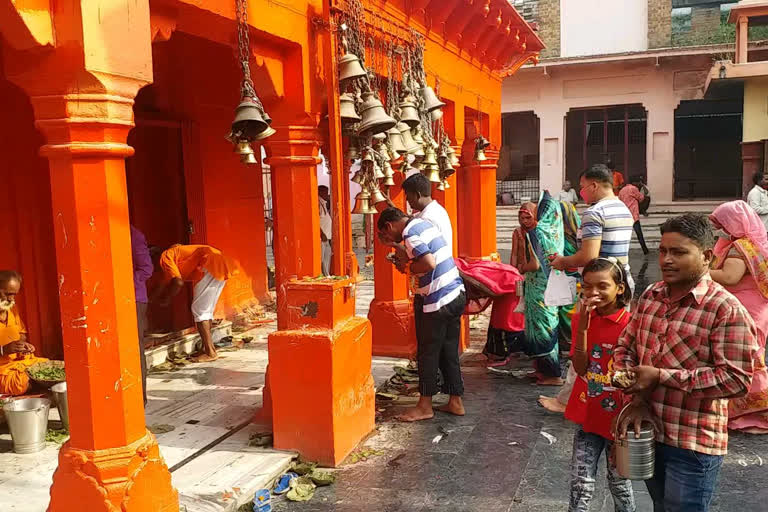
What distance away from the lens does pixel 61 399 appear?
515 centimetres

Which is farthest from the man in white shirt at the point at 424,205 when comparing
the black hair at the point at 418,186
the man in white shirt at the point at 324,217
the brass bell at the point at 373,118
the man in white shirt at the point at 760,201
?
the man in white shirt at the point at 760,201

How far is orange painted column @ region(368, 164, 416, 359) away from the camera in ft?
24.8

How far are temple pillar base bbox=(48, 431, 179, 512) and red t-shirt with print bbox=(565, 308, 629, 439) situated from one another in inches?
84.7

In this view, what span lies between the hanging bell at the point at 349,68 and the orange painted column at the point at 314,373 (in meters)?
1.50

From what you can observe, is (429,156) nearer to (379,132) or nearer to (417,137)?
(417,137)

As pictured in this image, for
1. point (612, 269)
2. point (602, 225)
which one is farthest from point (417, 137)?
point (612, 269)

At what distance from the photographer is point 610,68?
20312 millimetres

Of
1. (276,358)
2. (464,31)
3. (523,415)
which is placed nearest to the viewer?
(276,358)

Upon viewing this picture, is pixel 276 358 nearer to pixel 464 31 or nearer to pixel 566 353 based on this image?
pixel 566 353

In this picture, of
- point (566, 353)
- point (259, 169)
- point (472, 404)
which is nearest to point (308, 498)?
point (472, 404)

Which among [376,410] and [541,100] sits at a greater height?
Result: [541,100]

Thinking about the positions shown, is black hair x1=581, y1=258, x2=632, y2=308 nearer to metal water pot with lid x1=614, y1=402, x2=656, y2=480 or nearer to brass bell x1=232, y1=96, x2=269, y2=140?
metal water pot with lid x1=614, y1=402, x2=656, y2=480

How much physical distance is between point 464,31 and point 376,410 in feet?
16.3

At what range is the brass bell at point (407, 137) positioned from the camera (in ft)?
18.6
